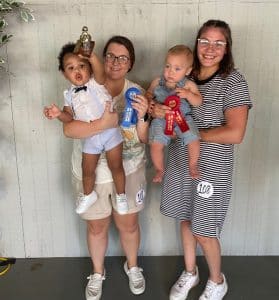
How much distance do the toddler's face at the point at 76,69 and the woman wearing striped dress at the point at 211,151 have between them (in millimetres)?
367

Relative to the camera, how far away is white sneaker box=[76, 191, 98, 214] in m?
2.11

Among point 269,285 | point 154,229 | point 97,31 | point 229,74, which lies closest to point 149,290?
point 154,229

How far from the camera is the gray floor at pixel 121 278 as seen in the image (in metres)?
2.35

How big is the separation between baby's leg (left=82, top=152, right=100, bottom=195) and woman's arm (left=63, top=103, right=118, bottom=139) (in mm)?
121

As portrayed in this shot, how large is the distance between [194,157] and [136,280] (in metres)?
0.88

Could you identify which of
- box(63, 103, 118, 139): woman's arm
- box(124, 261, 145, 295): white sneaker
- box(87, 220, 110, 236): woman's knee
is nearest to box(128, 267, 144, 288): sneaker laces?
box(124, 261, 145, 295): white sneaker

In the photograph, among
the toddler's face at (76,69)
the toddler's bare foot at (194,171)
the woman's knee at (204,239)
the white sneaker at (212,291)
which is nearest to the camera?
the toddler's face at (76,69)

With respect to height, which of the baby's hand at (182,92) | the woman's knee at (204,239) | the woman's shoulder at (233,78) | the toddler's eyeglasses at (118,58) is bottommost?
the woman's knee at (204,239)

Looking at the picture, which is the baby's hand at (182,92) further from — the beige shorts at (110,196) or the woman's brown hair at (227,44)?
the beige shorts at (110,196)

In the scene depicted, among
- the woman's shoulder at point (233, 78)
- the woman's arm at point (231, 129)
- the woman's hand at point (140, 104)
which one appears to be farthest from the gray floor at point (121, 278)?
the woman's shoulder at point (233, 78)

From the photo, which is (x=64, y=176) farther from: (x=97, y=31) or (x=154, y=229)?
(x=97, y=31)

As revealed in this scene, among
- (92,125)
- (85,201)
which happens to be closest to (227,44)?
(92,125)

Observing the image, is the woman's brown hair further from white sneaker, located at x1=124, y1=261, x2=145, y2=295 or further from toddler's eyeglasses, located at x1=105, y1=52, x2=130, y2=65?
white sneaker, located at x1=124, y1=261, x2=145, y2=295

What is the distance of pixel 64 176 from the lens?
2557 millimetres
